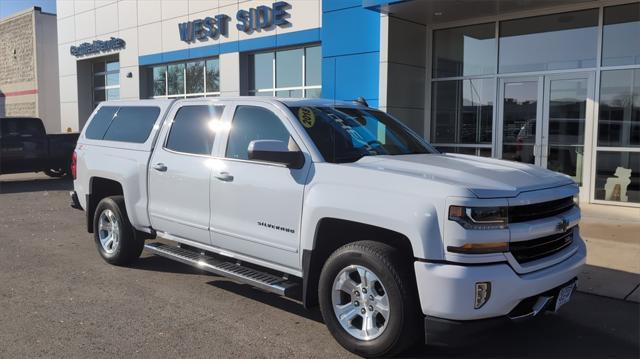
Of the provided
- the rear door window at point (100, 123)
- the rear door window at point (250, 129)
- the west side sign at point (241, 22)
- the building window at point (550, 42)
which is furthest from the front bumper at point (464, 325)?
the west side sign at point (241, 22)

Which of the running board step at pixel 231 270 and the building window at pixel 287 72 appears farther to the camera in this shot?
the building window at pixel 287 72

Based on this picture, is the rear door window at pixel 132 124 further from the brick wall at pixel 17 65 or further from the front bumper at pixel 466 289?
the brick wall at pixel 17 65

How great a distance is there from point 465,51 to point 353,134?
826 cm

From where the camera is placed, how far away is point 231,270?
16.9ft

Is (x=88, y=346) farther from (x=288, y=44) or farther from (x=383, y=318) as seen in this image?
(x=288, y=44)

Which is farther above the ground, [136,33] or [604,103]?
[136,33]

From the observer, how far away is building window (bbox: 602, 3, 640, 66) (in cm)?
1003

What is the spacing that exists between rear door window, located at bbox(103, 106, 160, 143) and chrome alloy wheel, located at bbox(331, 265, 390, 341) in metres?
3.21

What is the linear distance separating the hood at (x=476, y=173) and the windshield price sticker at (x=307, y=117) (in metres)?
0.61

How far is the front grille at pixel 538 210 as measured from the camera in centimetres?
382

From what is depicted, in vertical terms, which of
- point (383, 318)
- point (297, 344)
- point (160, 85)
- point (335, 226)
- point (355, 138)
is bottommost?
point (297, 344)

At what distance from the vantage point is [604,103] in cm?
1034

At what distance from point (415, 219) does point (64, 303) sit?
357 cm

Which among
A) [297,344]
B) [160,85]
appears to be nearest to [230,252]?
[297,344]
